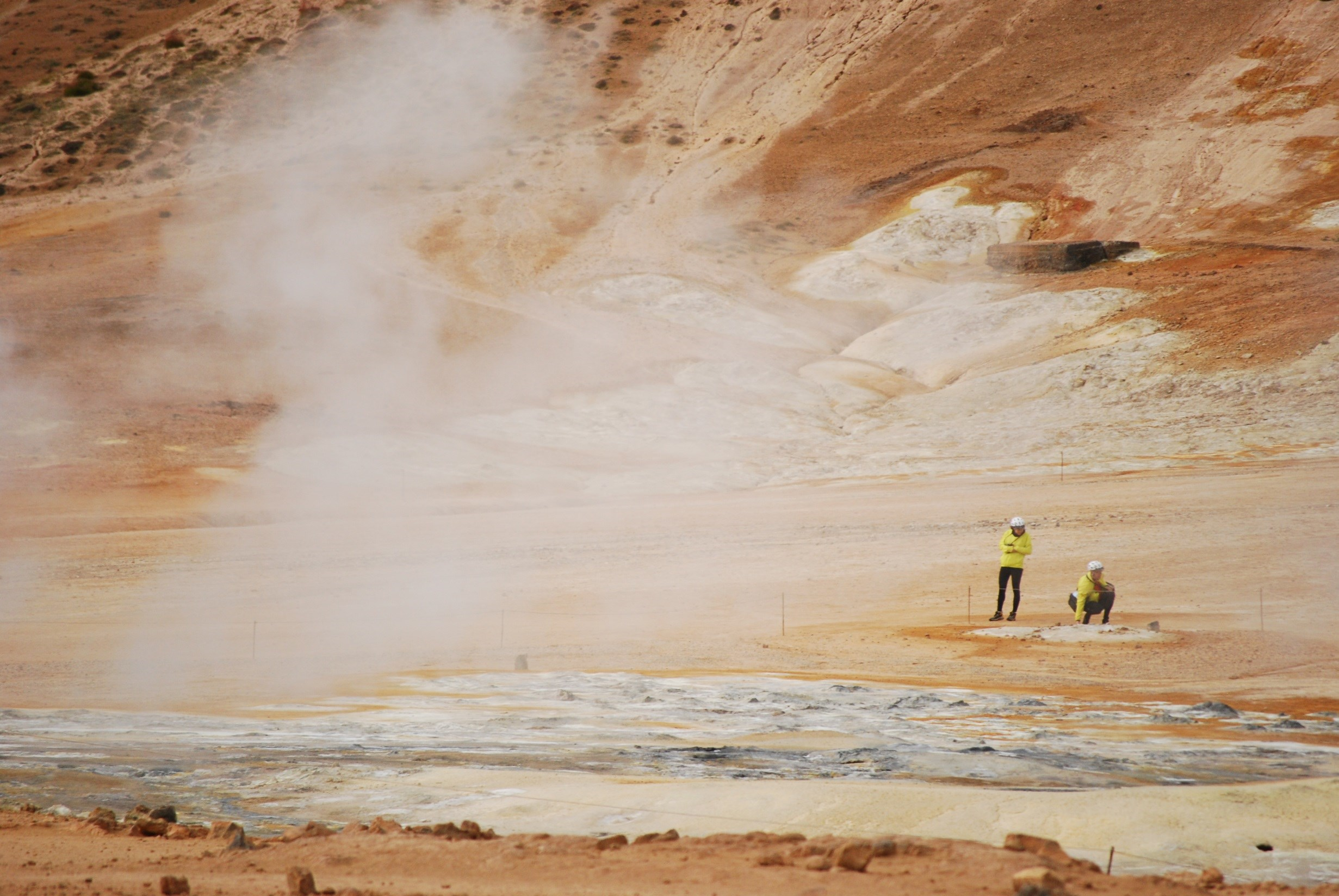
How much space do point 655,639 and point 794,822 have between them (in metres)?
8.34

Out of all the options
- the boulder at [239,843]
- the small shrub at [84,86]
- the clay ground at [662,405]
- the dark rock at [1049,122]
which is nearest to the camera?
the boulder at [239,843]

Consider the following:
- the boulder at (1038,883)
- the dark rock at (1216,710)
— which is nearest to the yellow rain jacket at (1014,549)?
the dark rock at (1216,710)

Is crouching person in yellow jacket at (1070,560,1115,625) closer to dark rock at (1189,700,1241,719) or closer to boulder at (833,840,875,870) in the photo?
dark rock at (1189,700,1241,719)

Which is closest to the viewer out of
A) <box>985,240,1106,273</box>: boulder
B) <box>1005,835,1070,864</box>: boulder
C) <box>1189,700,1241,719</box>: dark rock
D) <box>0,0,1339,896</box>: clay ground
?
<box>1005,835,1070,864</box>: boulder

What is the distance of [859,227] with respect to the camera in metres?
47.4

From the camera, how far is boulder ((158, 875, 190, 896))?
12.8ft

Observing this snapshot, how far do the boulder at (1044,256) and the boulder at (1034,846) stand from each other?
3756 cm

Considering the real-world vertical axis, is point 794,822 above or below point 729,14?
below

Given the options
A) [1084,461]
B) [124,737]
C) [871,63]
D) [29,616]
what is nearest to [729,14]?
[871,63]

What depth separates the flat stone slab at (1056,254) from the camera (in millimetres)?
38875

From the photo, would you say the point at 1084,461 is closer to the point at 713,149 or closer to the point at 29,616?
the point at 29,616

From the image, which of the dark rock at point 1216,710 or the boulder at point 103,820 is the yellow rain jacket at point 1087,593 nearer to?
the dark rock at point 1216,710

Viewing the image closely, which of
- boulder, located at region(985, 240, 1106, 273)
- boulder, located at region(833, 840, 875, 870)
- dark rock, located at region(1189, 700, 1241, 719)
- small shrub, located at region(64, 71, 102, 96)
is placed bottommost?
boulder, located at region(833, 840, 875, 870)

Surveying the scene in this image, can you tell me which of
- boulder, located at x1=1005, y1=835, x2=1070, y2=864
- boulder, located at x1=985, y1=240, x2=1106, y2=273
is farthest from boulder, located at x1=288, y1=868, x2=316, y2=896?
boulder, located at x1=985, y1=240, x2=1106, y2=273
